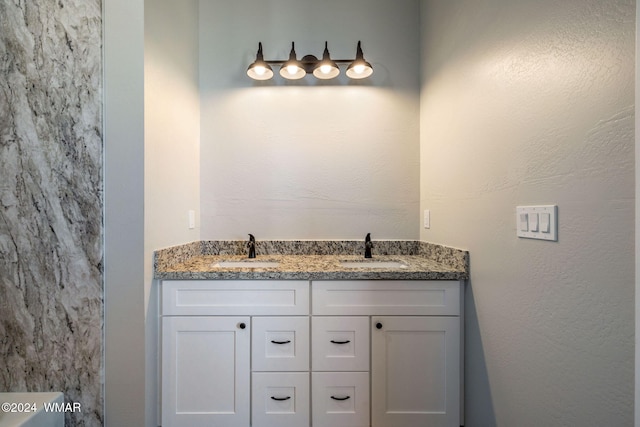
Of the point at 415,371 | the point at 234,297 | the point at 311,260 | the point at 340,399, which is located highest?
the point at 311,260

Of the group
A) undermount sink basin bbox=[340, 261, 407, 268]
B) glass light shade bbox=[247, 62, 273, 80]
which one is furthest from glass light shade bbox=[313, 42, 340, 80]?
undermount sink basin bbox=[340, 261, 407, 268]

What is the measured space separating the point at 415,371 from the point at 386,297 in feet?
1.27

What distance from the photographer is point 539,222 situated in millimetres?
863

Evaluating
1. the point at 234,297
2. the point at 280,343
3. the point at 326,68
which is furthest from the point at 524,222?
the point at 326,68

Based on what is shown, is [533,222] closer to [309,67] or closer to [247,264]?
[247,264]

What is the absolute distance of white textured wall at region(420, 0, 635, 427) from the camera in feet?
2.17

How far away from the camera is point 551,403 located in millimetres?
843

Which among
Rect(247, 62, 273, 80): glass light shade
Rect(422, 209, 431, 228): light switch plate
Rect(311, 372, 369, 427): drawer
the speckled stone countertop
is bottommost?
Rect(311, 372, 369, 427): drawer

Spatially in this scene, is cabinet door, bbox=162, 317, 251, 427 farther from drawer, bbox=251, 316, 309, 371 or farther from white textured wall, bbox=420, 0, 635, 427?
white textured wall, bbox=420, 0, 635, 427

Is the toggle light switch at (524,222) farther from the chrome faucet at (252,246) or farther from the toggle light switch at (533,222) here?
the chrome faucet at (252,246)

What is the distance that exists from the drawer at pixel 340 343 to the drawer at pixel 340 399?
0.04 meters

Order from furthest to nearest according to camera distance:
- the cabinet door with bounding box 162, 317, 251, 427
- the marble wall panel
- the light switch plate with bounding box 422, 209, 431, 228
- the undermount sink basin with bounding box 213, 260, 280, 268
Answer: the light switch plate with bounding box 422, 209, 431, 228 < the undermount sink basin with bounding box 213, 260, 280, 268 < the cabinet door with bounding box 162, 317, 251, 427 < the marble wall panel

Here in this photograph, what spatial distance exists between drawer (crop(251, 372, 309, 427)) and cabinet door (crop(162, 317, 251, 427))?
5 cm

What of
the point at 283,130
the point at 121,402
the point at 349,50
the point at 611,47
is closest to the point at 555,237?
the point at 611,47
